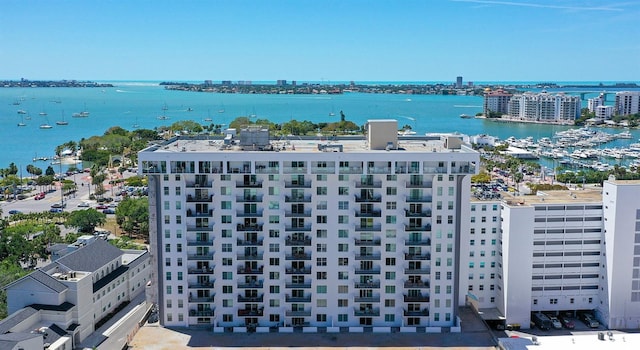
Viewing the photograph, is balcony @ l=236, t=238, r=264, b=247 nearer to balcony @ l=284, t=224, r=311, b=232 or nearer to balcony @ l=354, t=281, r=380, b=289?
balcony @ l=284, t=224, r=311, b=232

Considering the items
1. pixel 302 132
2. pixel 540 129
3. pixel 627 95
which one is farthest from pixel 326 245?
pixel 627 95

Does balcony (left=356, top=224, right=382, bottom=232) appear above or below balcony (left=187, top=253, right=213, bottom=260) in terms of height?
above

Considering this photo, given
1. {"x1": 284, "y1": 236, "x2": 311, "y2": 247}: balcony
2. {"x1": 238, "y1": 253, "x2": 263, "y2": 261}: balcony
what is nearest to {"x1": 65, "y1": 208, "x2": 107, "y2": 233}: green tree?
{"x1": 238, "y1": 253, "x2": 263, "y2": 261}: balcony

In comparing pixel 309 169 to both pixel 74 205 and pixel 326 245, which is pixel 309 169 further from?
pixel 74 205

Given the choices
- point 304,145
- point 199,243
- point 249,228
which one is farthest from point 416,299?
point 199,243

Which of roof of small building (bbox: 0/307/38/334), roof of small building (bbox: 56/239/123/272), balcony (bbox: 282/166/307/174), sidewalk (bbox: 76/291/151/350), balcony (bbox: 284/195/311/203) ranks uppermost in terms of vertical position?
balcony (bbox: 282/166/307/174)
